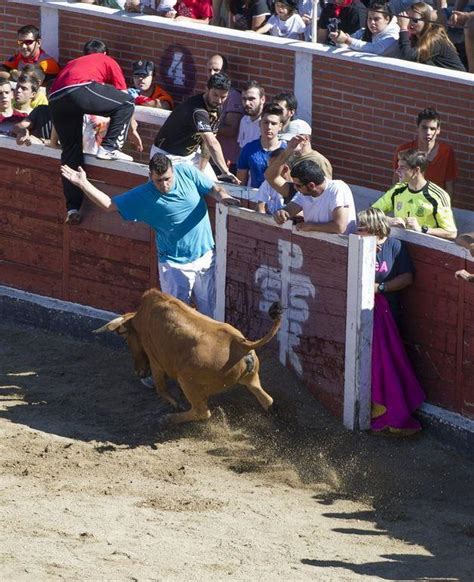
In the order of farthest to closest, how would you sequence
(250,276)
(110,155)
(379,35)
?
1. (379,35)
2. (110,155)
3. (250,276)

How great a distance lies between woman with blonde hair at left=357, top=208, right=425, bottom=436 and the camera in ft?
34.0

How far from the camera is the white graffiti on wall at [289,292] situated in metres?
10.9

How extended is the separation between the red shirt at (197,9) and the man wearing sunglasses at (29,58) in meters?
1.40

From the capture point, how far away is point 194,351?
1035cm

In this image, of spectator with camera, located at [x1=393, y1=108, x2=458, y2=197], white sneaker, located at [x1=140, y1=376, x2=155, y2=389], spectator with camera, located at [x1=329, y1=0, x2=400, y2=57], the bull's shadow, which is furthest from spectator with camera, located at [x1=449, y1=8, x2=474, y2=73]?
white sneaker, located at [x1=140, y1=376, x2=155, y2=389]

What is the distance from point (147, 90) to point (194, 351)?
4.11 meters

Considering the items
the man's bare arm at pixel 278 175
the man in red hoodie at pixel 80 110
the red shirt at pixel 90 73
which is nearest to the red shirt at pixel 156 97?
the red shirt at pixel 90 73

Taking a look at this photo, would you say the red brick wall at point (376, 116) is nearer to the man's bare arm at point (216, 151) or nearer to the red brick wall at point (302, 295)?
the man's bare arm at point (216, 151)

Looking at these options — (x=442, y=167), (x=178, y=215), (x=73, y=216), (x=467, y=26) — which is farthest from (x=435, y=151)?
(x=73, y=216)

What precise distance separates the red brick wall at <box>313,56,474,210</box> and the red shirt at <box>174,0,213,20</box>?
1.84 m

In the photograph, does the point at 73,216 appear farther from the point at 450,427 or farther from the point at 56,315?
the point at 450,427

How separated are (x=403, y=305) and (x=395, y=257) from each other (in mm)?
416

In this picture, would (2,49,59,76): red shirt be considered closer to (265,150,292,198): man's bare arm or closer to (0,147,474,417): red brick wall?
(0,147,474,417): red brick wall

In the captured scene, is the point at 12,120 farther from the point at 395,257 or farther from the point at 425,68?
the point at 395,257
